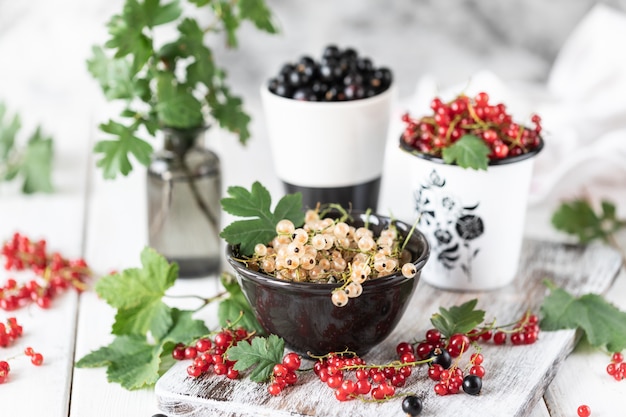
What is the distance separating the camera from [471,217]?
1301 mm

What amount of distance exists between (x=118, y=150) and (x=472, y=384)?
1.91 feet

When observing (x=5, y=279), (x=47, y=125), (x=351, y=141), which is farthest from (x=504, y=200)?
(x=47, y=125)

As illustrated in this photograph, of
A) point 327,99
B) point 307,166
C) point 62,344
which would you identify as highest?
point 327,99

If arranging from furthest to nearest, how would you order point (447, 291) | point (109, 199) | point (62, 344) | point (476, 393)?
point (109, 199), point (447, 291), point (62, 344), point (476, 393)

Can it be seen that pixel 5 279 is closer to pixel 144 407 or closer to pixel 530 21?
pixel 144 407

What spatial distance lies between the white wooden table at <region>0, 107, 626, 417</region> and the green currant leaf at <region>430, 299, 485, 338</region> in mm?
Answer: 122

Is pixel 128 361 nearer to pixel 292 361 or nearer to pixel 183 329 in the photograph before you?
pixel 183 329

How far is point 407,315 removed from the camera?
1262mm

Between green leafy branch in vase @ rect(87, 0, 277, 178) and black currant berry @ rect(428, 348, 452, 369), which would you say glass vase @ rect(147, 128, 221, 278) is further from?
black currant berry @ rect(428, 348, 452, 369)

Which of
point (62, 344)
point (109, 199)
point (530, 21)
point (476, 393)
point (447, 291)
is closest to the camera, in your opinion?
point (476, 393)

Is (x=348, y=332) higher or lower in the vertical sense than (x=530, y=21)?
lower

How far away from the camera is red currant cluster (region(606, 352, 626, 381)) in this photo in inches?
45.0

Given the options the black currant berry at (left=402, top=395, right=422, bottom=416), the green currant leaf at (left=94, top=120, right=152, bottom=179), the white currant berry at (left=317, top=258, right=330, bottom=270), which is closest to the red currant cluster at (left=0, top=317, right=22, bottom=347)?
the green currant leaf at (left=94, top=120, right=152, bottom=179)

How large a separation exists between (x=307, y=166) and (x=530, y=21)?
897 millimetres
